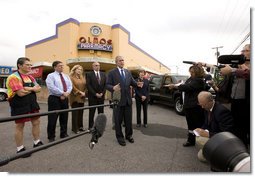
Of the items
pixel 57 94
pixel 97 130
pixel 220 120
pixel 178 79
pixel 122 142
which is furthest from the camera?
pixel 178 79

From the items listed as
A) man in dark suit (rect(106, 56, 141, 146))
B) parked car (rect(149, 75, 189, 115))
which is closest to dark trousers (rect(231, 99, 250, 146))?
man in dark suit (rect(106, 56, 141, 146))

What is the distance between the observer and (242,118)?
2.82 m

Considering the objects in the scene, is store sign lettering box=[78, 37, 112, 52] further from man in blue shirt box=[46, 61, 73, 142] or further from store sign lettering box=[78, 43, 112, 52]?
man in blue shirt box=[46, 61, 73, 142]

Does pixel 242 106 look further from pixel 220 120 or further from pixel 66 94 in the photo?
pixel 66 94

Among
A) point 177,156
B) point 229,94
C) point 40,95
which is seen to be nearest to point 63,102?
point 177,156

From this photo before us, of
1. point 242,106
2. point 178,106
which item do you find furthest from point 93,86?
point 178,106

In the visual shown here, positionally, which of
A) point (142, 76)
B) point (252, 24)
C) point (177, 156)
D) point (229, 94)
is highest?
point (252, 24)

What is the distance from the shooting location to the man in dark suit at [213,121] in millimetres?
2609

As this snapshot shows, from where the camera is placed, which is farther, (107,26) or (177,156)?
(107,26)

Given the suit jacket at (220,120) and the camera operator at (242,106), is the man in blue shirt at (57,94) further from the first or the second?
the camera operator at (242,106)

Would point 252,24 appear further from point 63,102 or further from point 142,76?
point 142,76

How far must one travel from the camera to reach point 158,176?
2621 mm

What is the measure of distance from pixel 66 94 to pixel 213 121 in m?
2.79

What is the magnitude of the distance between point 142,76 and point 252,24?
4.15m
